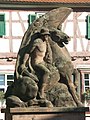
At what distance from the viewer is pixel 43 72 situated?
9773 millimetres

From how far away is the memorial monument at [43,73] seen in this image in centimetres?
967

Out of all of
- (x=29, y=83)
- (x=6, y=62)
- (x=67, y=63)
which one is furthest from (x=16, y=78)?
(x=6, y=62)

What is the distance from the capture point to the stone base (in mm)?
9492

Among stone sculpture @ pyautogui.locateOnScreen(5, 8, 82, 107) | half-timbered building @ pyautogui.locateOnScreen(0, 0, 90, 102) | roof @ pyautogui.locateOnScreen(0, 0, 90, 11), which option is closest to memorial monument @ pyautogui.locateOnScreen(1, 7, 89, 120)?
stone sculpture @ pyautogui.locateOnScreen(5, 8, 82, 107)

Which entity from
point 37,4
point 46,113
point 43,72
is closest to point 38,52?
point 43,72

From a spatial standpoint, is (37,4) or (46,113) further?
(37,4)

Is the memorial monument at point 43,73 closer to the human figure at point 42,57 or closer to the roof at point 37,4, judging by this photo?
the human figure at point 42,57

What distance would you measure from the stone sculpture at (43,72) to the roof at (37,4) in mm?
19946

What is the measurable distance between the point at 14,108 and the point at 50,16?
6.31 ft

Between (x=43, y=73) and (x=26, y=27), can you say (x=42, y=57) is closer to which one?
(x=43, y=73)

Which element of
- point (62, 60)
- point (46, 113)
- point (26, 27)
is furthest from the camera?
point (26, 27)

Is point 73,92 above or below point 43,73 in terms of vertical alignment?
below

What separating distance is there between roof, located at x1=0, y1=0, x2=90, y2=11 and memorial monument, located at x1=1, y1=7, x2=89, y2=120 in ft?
65.5

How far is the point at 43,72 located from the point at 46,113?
28.9 inches
